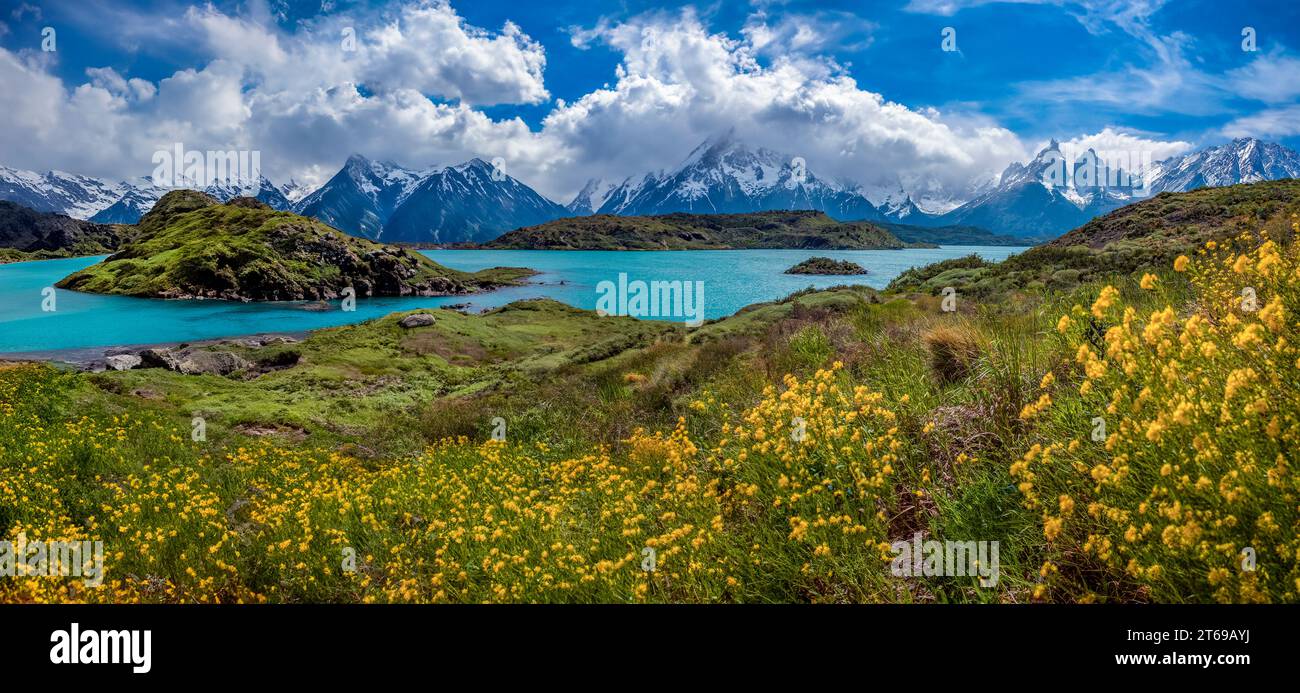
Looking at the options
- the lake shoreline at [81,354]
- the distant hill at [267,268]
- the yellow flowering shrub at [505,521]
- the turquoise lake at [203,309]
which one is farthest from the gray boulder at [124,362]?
the distant hill at [267,268]

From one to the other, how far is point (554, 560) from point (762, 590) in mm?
1925

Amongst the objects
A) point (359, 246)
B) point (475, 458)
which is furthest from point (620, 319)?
point (359, 246)

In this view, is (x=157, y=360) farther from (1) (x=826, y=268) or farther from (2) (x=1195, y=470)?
(1) (x=826, y=268)

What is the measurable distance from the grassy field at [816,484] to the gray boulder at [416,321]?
27988 millimetres

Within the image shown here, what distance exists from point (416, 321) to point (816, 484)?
40325 millimetres

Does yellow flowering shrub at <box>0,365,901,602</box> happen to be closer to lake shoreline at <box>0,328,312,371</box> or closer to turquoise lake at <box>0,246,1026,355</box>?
lake shoreline at <box>0,328,312,371</box>

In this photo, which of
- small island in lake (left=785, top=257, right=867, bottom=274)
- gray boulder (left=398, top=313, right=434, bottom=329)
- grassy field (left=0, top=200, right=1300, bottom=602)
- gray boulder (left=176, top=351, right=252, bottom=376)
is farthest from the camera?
small island in lake (left=785, top=257, right=867, bottom=274)

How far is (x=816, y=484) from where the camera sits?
17.2 feet

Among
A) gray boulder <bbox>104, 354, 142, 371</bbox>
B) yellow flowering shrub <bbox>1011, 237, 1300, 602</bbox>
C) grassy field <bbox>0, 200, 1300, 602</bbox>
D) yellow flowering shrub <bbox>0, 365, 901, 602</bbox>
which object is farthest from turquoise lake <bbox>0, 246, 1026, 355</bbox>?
yellow flowering shrub <bbox>1011, 237, 1300, 602</bbox>

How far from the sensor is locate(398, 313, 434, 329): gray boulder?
40.8 meters

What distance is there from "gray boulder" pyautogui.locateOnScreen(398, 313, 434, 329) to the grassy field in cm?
2799

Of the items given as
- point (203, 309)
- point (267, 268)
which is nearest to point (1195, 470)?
point (203, 309)

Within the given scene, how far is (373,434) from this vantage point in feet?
50.7
